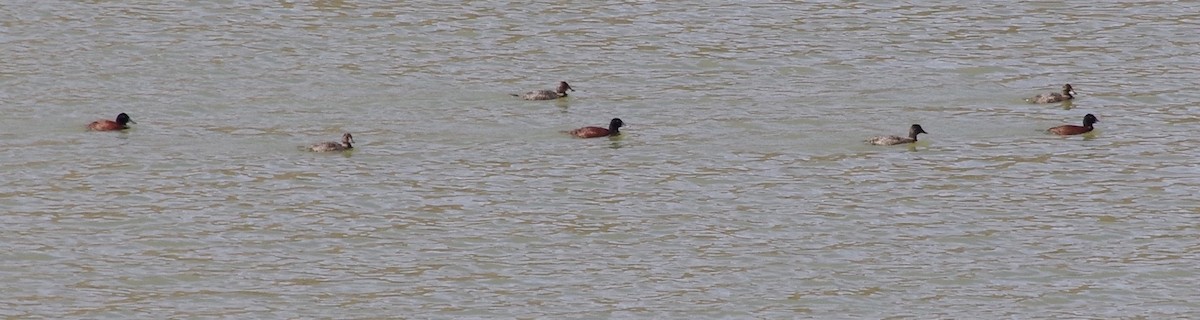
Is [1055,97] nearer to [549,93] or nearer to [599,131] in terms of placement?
[599,131]

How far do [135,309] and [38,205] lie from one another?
15.1 feet

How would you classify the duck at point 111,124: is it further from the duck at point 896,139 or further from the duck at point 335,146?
the duck at point 896,139

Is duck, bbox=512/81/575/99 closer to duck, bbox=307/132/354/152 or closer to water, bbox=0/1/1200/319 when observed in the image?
water, bbox=0/1/1200/319

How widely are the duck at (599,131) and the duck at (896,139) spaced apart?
125 inches

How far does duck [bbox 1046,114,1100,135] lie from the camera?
30562mm

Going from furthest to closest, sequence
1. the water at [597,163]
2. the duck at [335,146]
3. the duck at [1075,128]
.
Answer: the duck at [1075,128] < the duck at [335,146] < the water at [597,163]

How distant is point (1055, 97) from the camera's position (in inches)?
1284

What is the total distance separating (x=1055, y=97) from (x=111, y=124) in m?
12.6

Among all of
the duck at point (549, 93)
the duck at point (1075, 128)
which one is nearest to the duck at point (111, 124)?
the duck at point (549, 93)

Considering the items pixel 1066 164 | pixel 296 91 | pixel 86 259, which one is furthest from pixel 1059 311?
pixel 296 91

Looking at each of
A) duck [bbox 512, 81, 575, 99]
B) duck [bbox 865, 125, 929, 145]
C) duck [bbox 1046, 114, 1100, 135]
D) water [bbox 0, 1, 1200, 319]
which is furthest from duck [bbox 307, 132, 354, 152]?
duck [bbox 1046, 114, 1100, 135]

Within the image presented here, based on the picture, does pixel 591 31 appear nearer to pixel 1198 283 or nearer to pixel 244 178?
pixel 244 178

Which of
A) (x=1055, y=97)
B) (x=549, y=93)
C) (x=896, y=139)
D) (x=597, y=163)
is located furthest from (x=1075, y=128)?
(x=549, y=93)

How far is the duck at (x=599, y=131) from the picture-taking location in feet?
99.5
